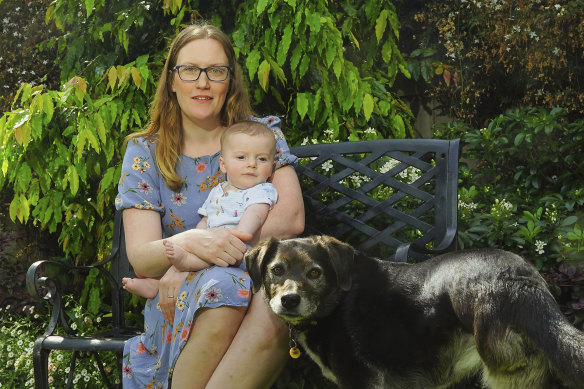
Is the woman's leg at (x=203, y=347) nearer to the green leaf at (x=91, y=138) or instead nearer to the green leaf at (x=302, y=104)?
the green leaf at (x=91, y=138)

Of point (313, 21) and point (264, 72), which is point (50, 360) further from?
point (313, 21)

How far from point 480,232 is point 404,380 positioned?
1.43m

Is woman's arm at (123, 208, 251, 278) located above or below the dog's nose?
above

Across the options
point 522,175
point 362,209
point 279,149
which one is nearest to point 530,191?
point 522,175

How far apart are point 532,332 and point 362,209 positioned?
1.54 meters

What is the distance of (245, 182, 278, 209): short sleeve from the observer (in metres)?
2.81

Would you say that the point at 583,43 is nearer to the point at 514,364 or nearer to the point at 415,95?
the point at 415,95

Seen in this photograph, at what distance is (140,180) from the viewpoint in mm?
3008

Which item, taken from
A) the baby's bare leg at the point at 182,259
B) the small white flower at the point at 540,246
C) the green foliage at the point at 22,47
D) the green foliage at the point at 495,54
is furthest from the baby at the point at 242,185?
the green foliage at the point at 22,47

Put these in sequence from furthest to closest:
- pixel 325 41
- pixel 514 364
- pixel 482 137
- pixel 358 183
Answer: pixel 482 137, pixel 325 41, pixel 358 183, pixel 514 364

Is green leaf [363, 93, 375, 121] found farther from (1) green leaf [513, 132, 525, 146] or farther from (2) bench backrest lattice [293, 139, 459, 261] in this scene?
(1) green leaf [513, 132, 525, 146]

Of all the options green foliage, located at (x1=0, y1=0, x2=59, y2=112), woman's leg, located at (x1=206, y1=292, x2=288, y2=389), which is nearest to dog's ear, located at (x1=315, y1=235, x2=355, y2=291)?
woman's leg, located at (x1=206, y1=292, x2=288, y2=389)

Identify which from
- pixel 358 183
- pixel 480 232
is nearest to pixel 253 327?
pixel 358 183

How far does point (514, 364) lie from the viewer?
2.16 metres
